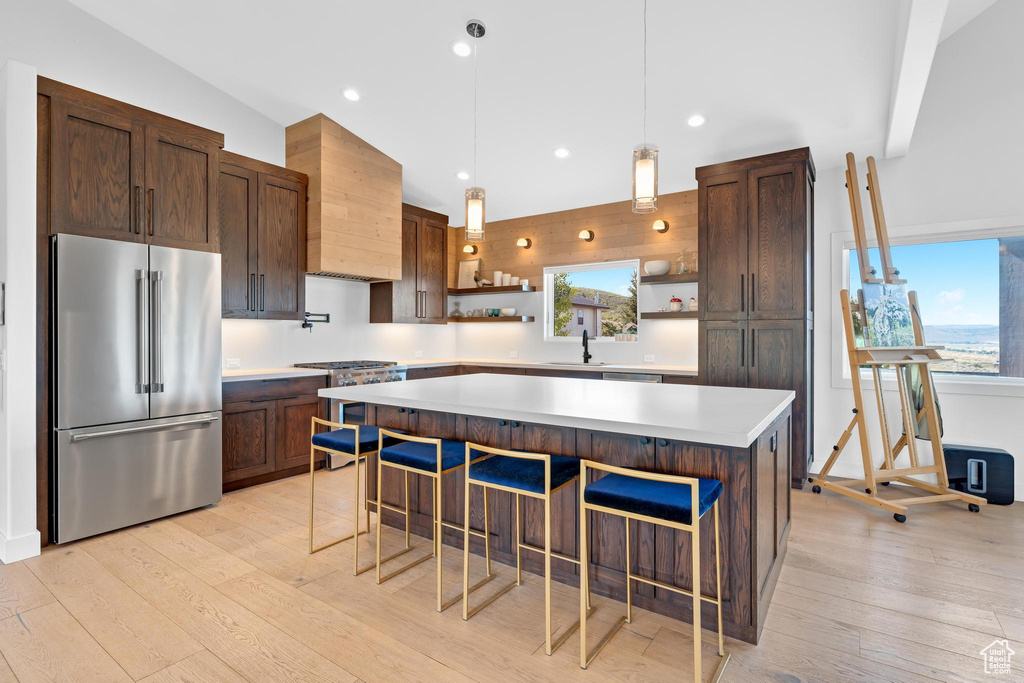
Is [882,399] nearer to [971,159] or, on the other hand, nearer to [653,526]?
[971,159]

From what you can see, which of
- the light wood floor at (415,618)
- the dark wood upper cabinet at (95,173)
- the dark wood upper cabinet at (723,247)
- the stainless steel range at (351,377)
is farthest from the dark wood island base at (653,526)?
the dark wood upper cabinet at (95,173)

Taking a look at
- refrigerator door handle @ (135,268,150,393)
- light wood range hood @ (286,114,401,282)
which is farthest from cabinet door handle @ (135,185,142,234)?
light wood range hood @ (286,114,401,282)

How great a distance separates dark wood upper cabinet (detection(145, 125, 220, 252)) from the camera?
337 centimetres

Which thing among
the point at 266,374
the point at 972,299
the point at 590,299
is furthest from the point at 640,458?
the point at 590,299

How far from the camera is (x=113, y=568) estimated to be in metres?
2.73

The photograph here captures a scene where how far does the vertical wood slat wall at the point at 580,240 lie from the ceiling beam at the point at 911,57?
1821mm

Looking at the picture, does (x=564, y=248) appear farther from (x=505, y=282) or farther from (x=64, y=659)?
(x=64, y=659)

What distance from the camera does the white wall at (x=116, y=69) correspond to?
3.47 meters

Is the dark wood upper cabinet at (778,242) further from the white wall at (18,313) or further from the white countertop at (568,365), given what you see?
the white wall at (18,313)

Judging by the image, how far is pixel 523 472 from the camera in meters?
2.16

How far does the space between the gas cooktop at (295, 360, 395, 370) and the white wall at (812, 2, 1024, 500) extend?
14.5 feet

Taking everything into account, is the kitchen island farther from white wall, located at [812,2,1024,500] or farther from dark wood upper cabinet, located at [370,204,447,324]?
dark wood upper cabinet, located at [370,204,447,324]

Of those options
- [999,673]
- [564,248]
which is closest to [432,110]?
[564,248]

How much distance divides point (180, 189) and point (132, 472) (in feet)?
6.20
